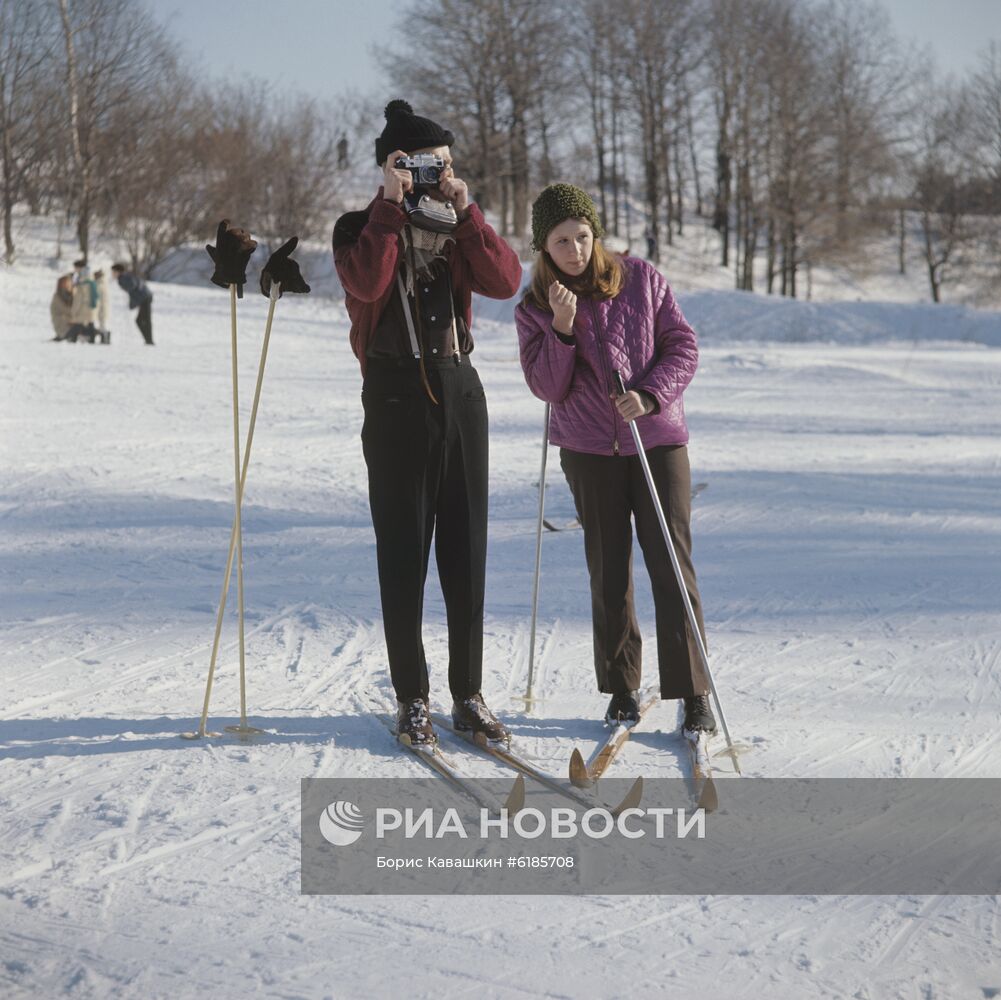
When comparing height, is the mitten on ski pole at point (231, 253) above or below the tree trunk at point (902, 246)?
below

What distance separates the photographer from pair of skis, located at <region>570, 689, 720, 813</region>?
345 centimetres

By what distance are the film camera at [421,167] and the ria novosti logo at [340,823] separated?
1.85 m

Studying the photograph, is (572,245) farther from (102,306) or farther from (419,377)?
(102,306)

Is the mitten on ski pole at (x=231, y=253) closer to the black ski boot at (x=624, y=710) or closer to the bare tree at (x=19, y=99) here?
the black ski boot at (x=624, y=710)

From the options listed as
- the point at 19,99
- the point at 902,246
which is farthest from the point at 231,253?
the point at 902,246

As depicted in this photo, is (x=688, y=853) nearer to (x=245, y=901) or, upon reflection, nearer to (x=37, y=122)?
(x=245, y=901)

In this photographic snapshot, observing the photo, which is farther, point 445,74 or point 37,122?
point 445,74

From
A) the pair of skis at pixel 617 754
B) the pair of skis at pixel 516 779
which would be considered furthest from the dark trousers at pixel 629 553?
the pair of skis at pixel 516 779

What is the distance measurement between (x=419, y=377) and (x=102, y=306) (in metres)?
18.0

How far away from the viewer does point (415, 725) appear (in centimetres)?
392

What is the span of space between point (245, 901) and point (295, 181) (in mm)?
36146

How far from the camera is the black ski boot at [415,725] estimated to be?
12.8ft

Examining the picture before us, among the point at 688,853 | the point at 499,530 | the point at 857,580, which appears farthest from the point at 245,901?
the point at 499,530

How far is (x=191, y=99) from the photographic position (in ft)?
123
